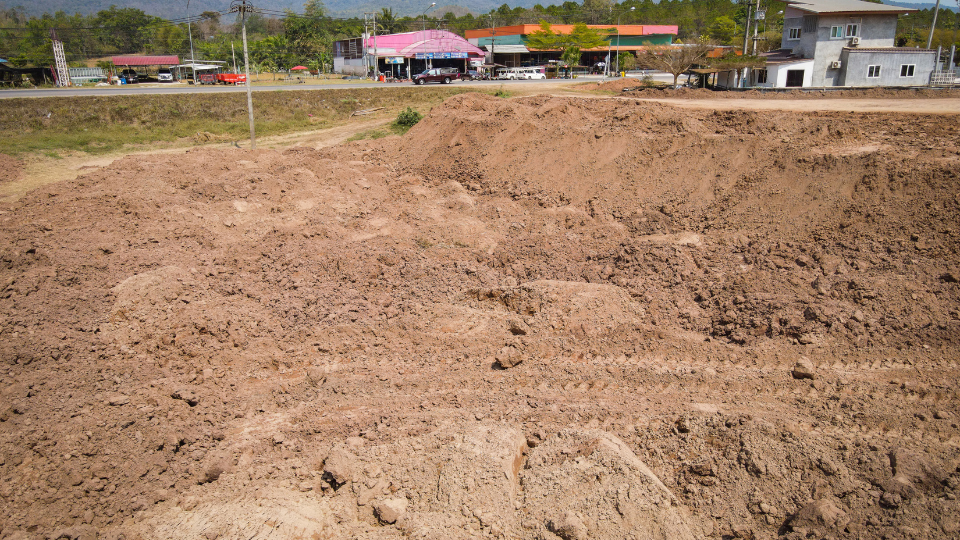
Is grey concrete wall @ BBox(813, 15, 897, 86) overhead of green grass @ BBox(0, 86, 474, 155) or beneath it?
overhead

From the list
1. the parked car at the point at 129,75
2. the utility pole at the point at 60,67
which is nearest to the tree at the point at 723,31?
the parked car at the point at 129,75

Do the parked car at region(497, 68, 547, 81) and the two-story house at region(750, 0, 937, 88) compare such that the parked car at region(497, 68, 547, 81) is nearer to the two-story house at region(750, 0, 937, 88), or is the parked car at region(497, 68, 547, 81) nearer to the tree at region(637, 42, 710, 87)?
the tree at region(637, 42, 710, 87)

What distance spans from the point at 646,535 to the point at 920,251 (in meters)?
7.89

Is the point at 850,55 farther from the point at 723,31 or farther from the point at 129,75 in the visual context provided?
the point at 129,75

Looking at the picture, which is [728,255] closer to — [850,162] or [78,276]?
[850,162]

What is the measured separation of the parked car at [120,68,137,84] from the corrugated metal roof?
50361mm

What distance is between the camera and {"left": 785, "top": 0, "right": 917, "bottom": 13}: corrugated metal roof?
102ft

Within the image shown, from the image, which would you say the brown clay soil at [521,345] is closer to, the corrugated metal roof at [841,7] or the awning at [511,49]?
the corrugated metal roof at [841,7]

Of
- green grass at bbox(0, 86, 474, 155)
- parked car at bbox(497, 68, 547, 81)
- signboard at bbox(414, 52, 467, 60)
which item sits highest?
signboard at bbox(414, 52, 467, 60)

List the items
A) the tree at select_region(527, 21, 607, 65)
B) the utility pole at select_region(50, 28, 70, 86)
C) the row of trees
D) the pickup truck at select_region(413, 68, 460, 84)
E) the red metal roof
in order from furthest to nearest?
the tree at select_region(527, 21, 607, 65) → the red metal roof → the row of trees → the utility pole at select_region(50, 28, 70, 86) → the pickup truck at select_region(413, 68, 460, 84)

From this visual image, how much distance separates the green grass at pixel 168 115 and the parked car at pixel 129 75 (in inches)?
1007

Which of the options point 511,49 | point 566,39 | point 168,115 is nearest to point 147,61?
point 511,49

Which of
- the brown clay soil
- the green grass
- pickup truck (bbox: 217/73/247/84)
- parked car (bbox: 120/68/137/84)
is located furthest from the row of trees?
the brown clay soil

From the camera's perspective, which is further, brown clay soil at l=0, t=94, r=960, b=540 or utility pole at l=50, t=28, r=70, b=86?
utility pole at l=50, t=28, r=70, b=86
